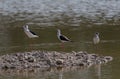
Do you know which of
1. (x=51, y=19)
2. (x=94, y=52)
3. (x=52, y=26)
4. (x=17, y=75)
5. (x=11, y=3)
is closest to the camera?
(x=17, y=75)

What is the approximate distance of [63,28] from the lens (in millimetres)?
Result: 33531

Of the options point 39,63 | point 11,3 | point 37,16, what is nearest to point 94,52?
point 39,63

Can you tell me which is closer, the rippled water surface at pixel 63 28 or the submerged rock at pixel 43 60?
the rippled water surface at pixel 63 28

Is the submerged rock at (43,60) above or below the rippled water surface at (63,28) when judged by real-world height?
below

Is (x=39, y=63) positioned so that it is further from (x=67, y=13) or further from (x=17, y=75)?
(x=67, y=13)

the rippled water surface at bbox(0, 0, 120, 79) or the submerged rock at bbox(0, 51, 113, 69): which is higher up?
the rippled water surface at bbox(0, 0, 120, 79)

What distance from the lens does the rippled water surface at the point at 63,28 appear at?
21.4 m

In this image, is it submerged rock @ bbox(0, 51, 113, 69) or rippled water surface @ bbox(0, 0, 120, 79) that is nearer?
rippled water surface @ bbox(0, 0, 120, 79)

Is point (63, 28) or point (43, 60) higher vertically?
point (63, 28)

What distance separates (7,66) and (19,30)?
1163 centimetres

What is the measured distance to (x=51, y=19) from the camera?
37.5 m

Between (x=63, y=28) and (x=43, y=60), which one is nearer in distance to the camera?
(x=43, y=60)

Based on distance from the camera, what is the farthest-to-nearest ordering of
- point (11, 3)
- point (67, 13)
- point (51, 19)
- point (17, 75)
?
1. point (11, 3)
2. point (67, 13)
3. point (51, 19)
4. point (17, 75)

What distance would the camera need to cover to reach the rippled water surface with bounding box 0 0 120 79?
70.1ft
